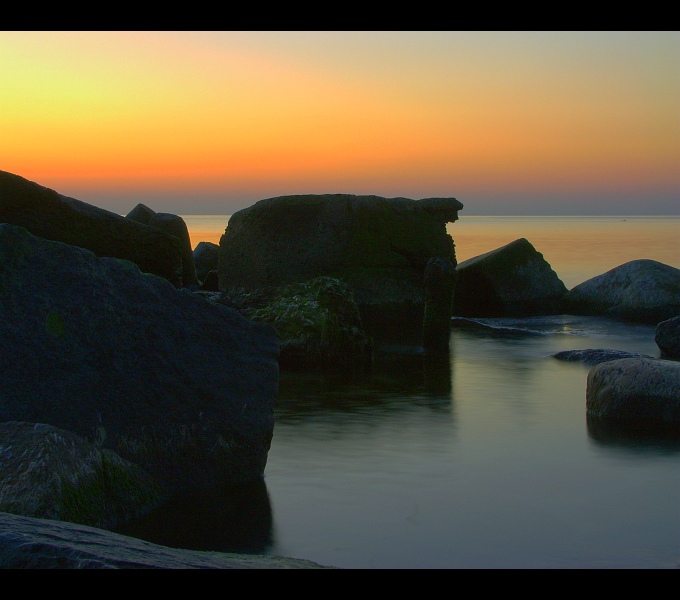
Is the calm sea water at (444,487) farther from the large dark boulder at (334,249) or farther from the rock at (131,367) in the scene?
the large dark boulder at (334,249)

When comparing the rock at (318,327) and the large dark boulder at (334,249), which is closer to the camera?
the rock at (318,327)

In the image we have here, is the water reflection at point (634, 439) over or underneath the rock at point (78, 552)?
underneath

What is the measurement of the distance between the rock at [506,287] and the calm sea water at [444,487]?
697 centimetres

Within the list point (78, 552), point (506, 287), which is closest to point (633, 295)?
point (506, 287)

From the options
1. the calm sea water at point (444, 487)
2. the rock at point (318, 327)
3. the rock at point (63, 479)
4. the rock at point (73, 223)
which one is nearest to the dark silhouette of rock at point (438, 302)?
the rock at point (318, 327)

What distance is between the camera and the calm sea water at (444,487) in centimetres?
469

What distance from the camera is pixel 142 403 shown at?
217 inches

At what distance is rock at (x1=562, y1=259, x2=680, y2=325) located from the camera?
627 inches

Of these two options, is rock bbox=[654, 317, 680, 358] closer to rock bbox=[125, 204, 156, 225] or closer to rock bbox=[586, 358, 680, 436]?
rock bbox=[586, 358, 680, 436]

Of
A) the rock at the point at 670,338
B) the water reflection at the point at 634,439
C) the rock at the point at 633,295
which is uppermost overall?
the rock at the point at 633,295

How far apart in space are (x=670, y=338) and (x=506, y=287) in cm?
565
